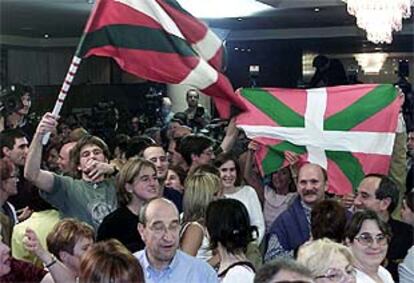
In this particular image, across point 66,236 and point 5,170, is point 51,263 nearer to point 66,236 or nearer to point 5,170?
point 66,236

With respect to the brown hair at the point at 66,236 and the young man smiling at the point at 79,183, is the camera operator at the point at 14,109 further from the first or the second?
the brown hair at the point at 66,236

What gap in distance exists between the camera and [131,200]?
411 centimetres

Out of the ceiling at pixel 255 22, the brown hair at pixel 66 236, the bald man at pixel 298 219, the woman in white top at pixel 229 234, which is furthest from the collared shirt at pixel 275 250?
the ceiling at pixel 255 22

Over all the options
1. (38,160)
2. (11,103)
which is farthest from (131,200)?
(11,103)

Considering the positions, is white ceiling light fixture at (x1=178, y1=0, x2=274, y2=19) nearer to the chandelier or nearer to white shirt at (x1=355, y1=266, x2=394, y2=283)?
the chandelier

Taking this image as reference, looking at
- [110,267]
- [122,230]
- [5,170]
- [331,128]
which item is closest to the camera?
[110,267]

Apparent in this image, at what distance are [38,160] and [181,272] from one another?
1.11 meters

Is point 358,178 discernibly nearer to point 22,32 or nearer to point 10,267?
point 10,267

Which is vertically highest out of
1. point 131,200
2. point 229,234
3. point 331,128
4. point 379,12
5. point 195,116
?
point 379,12

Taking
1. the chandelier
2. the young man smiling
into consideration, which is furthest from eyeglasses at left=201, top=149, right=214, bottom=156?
→ the chandelier

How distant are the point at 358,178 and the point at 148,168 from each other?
1.82m

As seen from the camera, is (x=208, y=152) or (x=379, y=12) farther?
(x=379, y=12)

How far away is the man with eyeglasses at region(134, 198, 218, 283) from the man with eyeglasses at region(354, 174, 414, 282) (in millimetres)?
1215

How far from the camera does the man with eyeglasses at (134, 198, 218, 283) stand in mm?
3336
